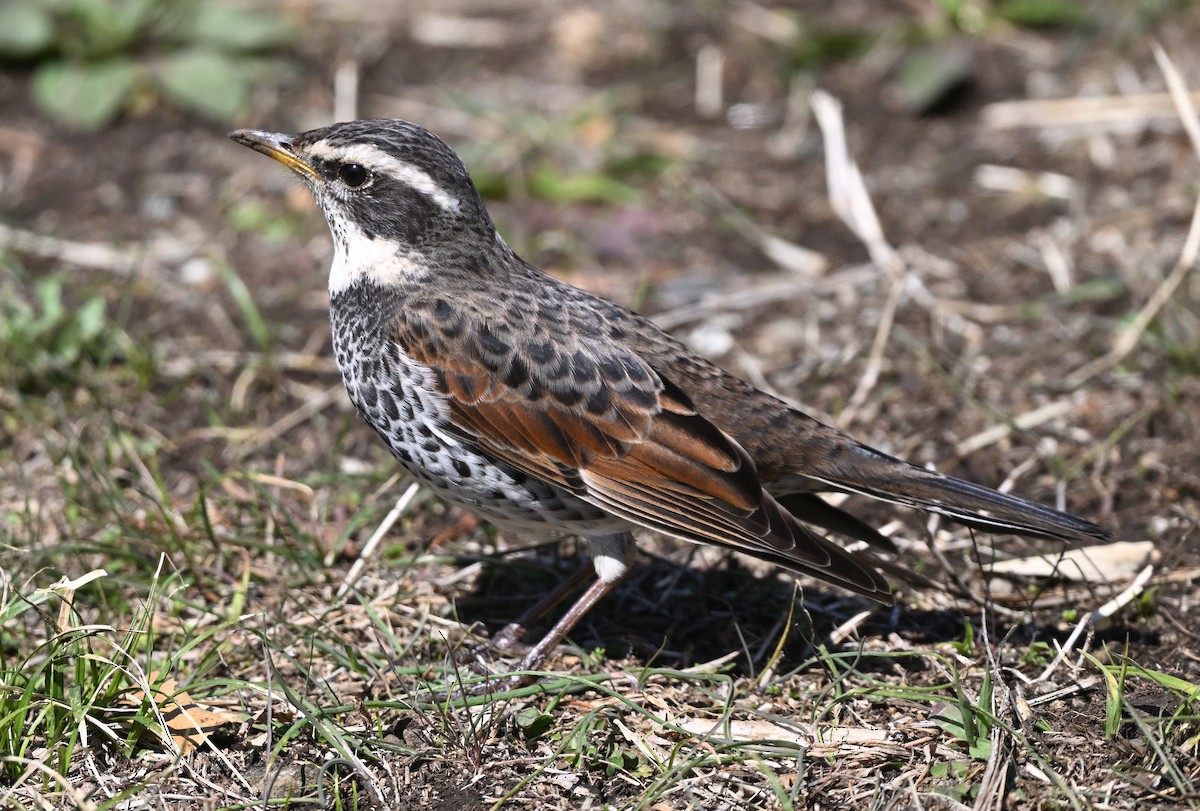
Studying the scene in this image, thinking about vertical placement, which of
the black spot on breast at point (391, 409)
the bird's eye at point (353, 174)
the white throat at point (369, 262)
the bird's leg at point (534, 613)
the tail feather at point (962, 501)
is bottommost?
the bird's leg at point (534, 613)

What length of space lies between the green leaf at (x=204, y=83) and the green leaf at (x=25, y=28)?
0.80m

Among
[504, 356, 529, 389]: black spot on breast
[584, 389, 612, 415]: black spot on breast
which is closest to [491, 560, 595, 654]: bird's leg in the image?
[584, 389, 612, 415]: black spot on breast

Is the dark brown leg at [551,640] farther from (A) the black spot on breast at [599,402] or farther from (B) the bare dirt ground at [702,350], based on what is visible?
(A) the black spot on breast at [599,402]

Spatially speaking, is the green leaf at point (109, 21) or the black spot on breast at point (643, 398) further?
the green leaf at point (109, 21)

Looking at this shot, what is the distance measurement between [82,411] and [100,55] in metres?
4.02

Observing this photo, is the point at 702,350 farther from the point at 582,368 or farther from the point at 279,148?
the point at 279,148

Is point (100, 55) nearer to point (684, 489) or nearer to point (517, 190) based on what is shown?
point (517, 190)

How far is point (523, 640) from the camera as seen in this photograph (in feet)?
18.7

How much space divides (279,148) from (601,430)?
1.86 metres

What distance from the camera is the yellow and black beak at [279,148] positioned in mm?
5738

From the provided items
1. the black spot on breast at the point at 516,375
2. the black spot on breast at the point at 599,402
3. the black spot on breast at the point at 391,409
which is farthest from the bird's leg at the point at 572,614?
the black spot on breast at the point at 391,409

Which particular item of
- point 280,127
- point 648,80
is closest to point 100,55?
point 280,127

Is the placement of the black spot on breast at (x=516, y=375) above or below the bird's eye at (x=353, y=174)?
below

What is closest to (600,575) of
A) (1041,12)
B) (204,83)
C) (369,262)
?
(369,262)
